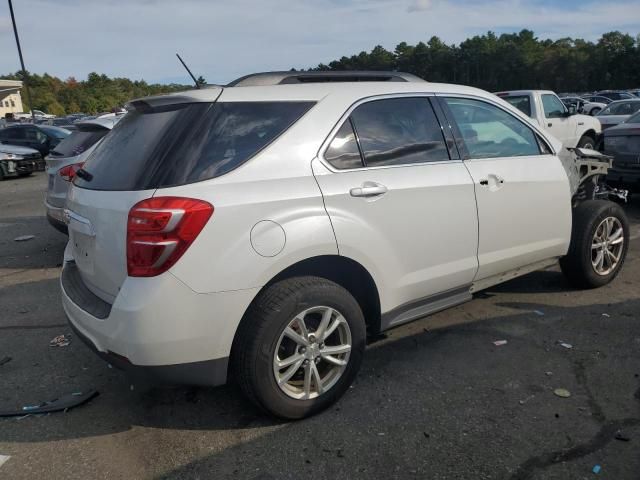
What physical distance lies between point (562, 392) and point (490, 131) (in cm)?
191

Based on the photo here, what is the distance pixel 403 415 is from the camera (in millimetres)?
3064

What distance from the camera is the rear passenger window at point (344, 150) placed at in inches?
122

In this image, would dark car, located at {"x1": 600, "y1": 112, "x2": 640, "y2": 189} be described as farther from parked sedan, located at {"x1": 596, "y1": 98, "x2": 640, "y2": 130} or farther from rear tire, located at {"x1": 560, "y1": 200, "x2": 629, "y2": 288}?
parked sedan, located at {"x1": 596, "y1": 98, "x2": 640, "y2": 130}

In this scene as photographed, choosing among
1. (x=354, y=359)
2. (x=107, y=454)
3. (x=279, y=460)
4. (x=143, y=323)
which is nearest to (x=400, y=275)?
(x=354, y=359)

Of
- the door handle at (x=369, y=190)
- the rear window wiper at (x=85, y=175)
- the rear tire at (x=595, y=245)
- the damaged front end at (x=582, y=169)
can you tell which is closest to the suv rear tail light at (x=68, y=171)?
the rear window wiper at (x=85, y=175)

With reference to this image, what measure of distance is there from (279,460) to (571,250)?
10.5 ft

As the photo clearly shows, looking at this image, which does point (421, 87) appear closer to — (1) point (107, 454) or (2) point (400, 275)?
(2) point (400, 275)

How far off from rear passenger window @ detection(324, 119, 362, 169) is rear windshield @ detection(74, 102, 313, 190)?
242 mm

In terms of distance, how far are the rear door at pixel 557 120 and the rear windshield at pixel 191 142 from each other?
9654mm

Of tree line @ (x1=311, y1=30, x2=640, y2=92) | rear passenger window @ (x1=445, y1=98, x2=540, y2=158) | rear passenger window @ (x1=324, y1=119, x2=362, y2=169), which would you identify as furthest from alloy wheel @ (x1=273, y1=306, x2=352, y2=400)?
tree line @ (x1=311, y1=30, x2=640, y2=92)

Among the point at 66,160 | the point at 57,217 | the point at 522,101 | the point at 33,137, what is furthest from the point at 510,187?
the point at 33,137

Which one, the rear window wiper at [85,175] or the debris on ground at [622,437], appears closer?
the debris on ground at [622,437]

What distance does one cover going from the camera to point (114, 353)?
8.91ft

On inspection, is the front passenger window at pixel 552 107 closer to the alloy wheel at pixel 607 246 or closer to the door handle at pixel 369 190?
the alloy wheel at pixel 607 246
